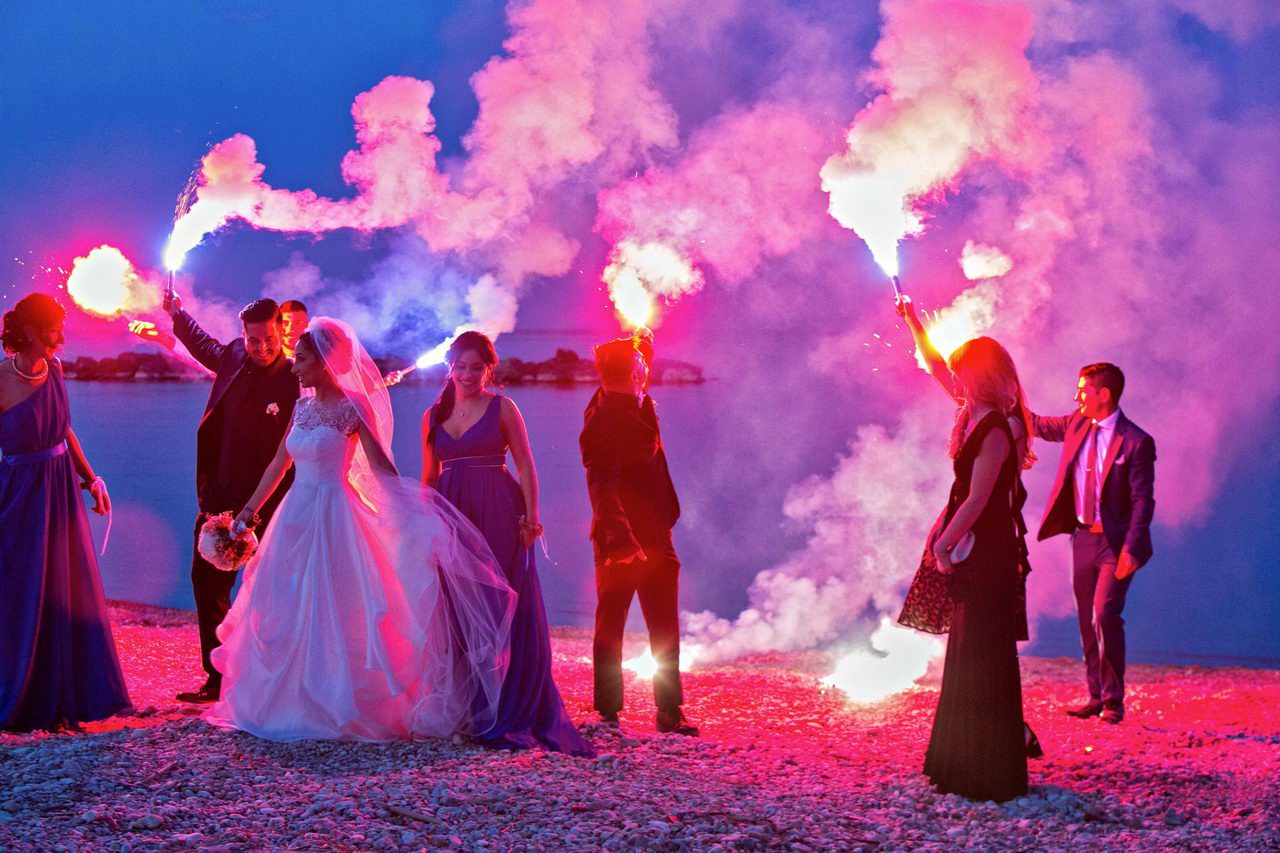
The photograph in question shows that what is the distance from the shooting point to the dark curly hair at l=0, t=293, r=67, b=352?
213 inches

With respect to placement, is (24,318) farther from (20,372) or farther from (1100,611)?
(1100,611)

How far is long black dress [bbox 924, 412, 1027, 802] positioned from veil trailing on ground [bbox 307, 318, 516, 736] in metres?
1.99

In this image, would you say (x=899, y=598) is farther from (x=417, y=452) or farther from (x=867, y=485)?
(x=417, y=452)

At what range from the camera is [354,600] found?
5.12 meters

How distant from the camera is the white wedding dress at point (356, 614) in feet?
16.4

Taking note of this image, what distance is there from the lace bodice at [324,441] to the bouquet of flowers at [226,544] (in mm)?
389

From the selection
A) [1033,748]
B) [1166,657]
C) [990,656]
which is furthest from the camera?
[1166,657]

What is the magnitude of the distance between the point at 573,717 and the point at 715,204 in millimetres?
6542

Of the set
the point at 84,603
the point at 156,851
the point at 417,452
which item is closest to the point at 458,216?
the point at 84,603

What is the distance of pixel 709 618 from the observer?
40.6 feet

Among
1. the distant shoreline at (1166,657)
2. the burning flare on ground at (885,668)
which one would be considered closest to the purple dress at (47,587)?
the burning flare on ground at (885,668)

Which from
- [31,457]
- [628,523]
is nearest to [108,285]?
[31,457]

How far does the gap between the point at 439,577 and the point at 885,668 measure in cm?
419

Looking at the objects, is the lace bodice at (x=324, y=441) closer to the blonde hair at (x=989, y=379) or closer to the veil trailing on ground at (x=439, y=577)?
the veil trailing on ground at (x=439, y=577)
